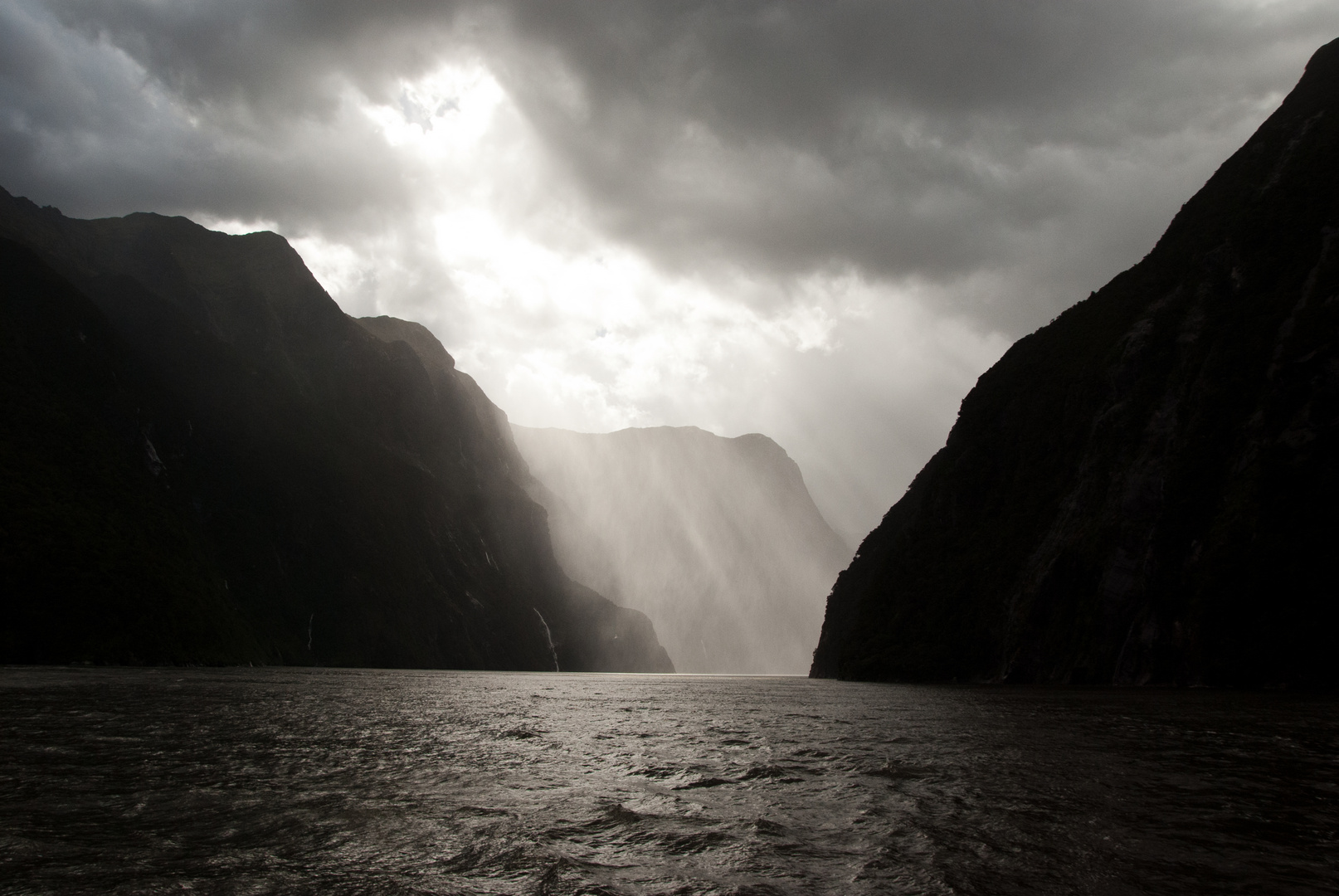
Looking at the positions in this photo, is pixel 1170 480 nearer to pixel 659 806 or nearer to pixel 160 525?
pixel 659 806

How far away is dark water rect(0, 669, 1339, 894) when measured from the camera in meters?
11.6

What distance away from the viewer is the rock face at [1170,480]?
222ft

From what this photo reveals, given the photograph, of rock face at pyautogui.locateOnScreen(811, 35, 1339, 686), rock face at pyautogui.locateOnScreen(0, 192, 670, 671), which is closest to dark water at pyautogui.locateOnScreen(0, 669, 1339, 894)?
rock face at pyautogui.locateOnScreen(811, 35, 1339, 686)

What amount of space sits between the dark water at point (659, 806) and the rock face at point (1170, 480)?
131 feet

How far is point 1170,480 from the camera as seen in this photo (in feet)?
264

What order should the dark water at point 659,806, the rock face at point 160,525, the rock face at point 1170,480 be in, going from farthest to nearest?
the rock face at point 160,525 < the rock face at point 1170,480 < the dark water at point 659,806

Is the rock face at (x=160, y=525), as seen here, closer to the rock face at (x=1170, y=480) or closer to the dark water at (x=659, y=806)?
the dark water at (x=659, y=806)

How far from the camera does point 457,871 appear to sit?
1190cm

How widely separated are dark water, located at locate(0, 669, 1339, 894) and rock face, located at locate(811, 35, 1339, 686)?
4008 cm

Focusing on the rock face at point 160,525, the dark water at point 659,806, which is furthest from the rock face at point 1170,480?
the rock face at point 160,525

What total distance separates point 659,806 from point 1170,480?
80.5 metres

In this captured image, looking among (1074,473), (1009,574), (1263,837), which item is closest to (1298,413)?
(1074,473)

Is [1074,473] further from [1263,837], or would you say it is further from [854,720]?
[1263,837]

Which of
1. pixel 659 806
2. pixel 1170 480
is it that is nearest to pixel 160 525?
pixel 659 806
